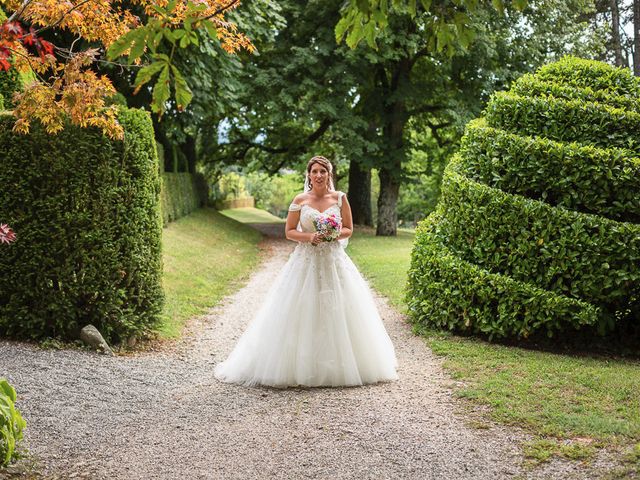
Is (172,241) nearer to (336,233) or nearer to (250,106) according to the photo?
(250,106)

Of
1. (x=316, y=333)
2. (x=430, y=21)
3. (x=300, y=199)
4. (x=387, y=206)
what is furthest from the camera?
(x=387, y=206)

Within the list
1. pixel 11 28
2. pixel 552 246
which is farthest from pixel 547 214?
pixel 11 28

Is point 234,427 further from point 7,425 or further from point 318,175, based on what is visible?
point 318,175

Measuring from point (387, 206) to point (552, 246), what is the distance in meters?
18.7

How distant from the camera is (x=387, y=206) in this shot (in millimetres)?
26734

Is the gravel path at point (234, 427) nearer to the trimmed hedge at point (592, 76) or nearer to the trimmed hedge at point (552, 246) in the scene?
the trimmed hedge at point (552, 246)

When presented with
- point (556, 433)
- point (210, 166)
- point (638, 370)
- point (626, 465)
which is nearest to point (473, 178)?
point (638, 370)

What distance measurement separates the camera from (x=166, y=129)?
2356cm

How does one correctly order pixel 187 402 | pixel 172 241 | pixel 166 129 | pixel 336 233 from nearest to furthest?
1. pixel 187 402
2. pixel 336 233
3. pixel 172 241
4. pixel 166 129

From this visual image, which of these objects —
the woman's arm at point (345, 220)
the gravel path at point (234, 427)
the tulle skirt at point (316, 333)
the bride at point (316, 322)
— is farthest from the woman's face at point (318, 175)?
the gravel path at point (234, 427)

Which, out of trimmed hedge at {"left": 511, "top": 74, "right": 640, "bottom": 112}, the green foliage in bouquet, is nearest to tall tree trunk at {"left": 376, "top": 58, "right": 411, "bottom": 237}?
trimmed hedge at {"left": 511, "top": 74, "right": 640, "bottom": 112}

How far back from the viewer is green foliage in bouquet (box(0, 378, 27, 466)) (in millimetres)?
4582

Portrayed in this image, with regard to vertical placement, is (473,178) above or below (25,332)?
above

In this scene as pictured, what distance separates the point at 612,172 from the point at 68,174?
21.0ft
